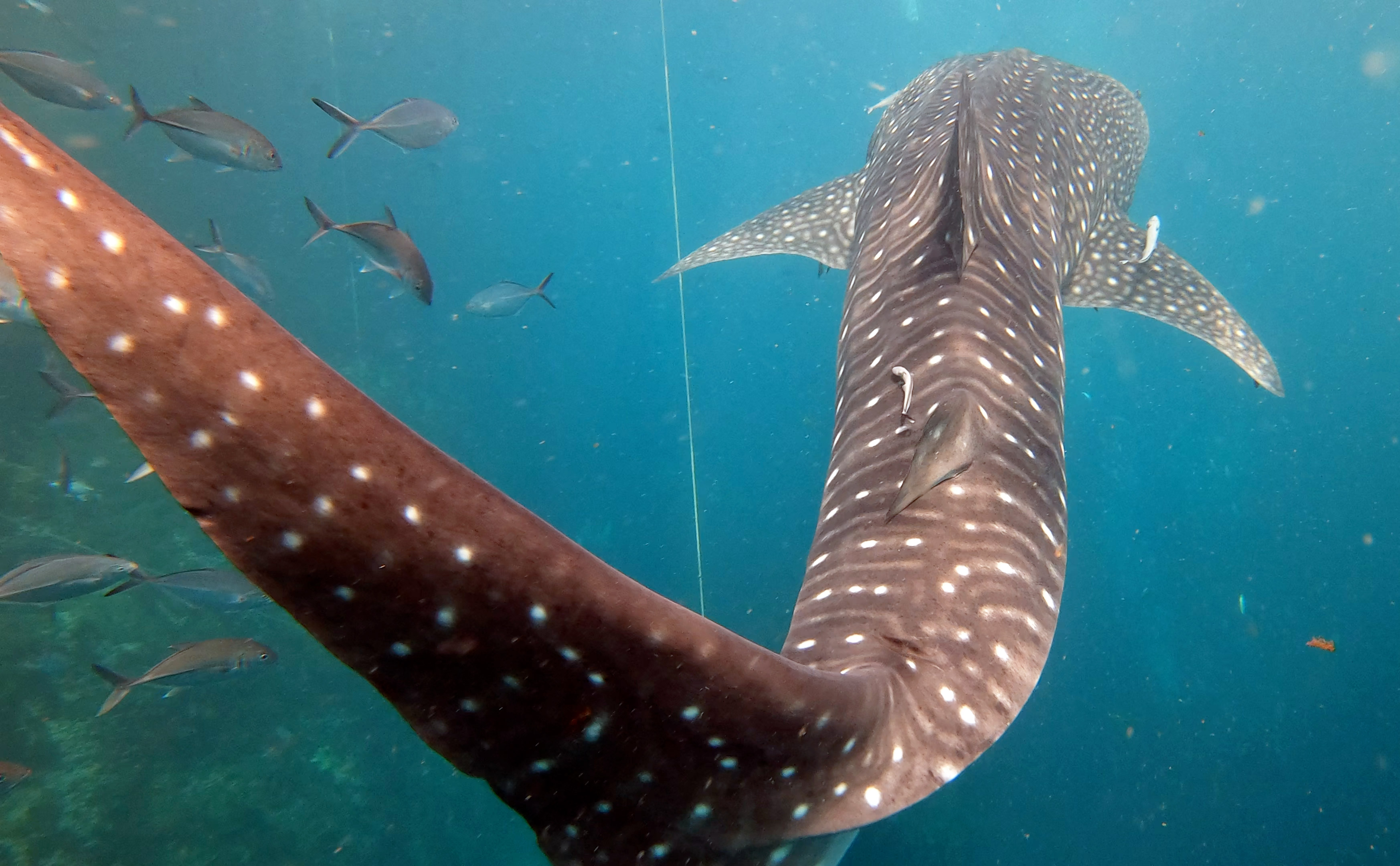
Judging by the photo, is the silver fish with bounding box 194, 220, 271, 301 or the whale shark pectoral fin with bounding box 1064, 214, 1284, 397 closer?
the whale shark pectoral fin with bounding box 1064, 214, 1284, 397

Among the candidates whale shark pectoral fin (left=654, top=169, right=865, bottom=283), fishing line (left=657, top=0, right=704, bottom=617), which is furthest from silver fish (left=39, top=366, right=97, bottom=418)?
fishing line (left=657, top=0, right=704, bottom=617)

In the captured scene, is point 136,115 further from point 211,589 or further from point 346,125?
point 211,589

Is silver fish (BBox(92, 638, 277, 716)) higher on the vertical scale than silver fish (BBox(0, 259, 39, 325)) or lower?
lower

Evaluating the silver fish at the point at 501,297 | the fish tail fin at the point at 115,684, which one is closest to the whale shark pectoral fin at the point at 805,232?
the silver fish at the point at 501,297

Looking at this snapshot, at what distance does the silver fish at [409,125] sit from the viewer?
5.19m

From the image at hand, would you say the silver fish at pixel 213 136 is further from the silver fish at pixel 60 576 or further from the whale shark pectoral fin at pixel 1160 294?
the whale shark pectoral fin at pixel 1160 294

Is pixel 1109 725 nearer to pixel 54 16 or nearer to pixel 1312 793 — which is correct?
pixel 1312 793

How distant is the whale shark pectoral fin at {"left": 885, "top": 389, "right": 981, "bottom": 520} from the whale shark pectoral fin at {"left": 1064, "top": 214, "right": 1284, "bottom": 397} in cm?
335

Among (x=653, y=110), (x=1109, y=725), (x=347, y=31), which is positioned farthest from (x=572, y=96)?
(x=1109, y=725)

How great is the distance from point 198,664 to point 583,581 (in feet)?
15.2

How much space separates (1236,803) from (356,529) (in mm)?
12855

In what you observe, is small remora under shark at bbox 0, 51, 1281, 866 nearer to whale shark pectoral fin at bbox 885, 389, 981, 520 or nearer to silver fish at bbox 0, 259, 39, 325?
whale shark pectoral fin at bbox 885, 389, 981, 520

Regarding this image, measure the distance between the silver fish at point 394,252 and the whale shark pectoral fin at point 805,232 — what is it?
7.61 ft

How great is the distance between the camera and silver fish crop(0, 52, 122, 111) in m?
4.44
